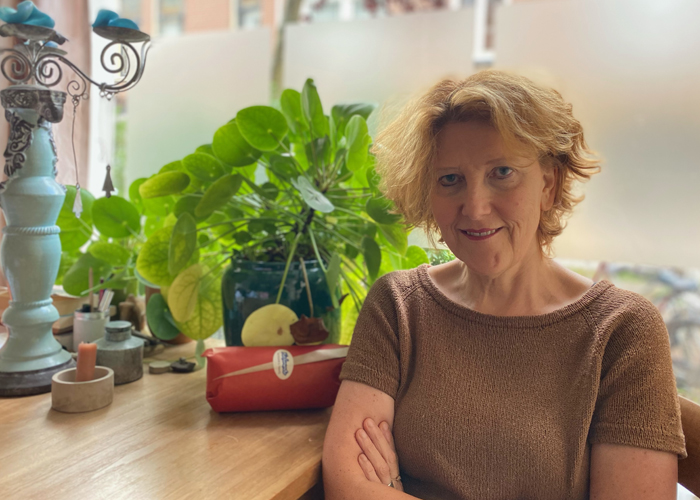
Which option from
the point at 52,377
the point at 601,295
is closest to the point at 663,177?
the point at 601,295

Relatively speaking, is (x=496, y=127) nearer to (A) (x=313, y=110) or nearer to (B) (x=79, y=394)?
(A) (x=313, y=110)

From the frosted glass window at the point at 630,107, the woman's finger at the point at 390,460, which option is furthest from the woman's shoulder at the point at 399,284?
the frosted glass window at the point at 630,107

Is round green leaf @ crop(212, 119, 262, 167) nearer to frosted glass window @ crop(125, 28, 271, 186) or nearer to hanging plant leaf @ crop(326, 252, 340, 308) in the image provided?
hanging plant leaf @ crop(326, 252, 340, 308)

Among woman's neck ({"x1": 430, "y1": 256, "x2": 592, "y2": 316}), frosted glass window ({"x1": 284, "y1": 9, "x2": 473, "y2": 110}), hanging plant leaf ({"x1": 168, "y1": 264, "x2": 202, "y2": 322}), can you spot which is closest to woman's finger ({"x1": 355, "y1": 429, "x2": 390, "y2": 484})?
woman's neck ({"x1": 430, "y1": 256, "x2": 592, "y2": 316})

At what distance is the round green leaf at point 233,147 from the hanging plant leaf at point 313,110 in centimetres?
12

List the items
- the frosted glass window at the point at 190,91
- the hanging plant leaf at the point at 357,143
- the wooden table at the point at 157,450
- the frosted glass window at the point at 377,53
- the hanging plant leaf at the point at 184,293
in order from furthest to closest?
the frosted glass window at the point at 190,91 < the frosted glass window at the point at 377,53 < the hanging plant leaf at the point at 184,293 < the hanging plant leaf at the point at 357,143 < the wooden table at the point at 157,450

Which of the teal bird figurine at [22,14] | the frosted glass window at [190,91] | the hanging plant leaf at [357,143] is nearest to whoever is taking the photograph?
the teal bird figurine at [22,14]

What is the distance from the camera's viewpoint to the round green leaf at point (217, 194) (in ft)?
3.44

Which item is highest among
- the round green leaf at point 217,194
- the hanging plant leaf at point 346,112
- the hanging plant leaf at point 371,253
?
the hanging plant leaf at point 346,112

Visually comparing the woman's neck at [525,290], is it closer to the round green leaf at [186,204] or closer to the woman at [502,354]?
the woman at [502,354]

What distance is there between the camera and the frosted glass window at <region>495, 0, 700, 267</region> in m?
1.50

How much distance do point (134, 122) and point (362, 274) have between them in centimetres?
170

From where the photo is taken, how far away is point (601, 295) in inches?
34.4

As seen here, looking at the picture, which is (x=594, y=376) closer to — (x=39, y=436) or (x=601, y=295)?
(x=601, y=295)
